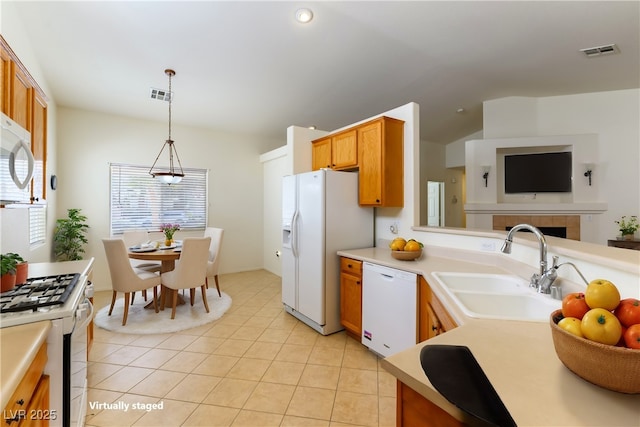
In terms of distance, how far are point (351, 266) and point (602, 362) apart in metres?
2.15

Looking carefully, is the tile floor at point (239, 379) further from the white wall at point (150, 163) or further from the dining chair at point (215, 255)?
the white wall at point (150, 163)

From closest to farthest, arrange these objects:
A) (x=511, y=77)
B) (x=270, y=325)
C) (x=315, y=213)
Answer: (x=315, y=213), (x=270, y=325), (x=511, y=77)

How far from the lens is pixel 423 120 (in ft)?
17.3

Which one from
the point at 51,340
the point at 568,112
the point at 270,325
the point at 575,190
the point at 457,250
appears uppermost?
the point at 568,112

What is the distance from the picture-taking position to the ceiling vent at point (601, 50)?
3.03 meters

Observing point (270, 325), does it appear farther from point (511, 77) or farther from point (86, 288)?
point (511, 77)

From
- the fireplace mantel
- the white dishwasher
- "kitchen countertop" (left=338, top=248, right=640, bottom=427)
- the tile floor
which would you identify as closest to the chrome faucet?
"kitchen countertop" (left=338, top=248, right=640, bottom=427)

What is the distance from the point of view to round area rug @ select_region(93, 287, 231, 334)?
3020 millimetres

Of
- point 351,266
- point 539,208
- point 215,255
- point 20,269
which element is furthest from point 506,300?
point 539,208

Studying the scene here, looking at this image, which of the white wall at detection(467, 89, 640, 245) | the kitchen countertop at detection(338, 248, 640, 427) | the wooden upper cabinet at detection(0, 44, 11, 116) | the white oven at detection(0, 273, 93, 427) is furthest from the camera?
the white wall at detection(467, 89, 640, 245)

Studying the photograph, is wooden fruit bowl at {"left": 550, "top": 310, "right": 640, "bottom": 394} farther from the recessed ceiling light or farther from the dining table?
the dining table

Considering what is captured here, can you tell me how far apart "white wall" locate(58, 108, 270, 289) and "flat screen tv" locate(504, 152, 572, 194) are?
472cm

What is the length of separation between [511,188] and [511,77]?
1.99 m

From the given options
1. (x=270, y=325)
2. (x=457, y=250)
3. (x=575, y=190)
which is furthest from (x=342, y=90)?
(x=575, y=190)
